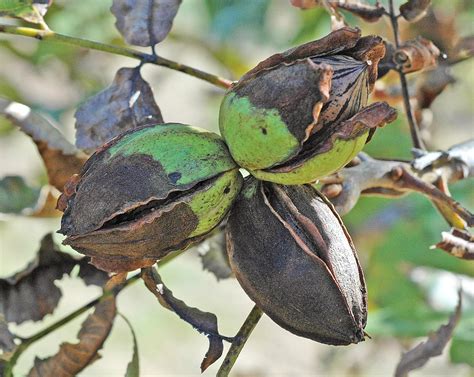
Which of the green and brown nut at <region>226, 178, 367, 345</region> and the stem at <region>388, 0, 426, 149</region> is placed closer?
the green and brown nut at <region>226, 178, 367, 345</region>

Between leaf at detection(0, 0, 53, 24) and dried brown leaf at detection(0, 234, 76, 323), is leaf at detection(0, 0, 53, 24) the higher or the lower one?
the higher one

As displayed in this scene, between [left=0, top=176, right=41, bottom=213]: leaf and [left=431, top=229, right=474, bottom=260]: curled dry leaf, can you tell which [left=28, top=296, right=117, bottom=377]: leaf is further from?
[left=431, top=229, right=474, bottom=260]: curled dry leaf

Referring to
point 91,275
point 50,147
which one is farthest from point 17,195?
point 91,275

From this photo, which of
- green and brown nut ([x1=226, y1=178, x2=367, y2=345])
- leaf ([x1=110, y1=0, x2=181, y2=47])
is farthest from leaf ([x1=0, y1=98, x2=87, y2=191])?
green and brown nut ([x1=226, y1=178, x2=367, y2=345])

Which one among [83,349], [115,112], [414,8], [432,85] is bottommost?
[83,349]

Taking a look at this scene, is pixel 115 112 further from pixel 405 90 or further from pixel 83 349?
pixel 405 90

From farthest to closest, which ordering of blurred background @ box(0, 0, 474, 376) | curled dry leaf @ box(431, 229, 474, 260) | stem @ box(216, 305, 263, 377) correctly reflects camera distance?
blurred background @ box(0, 0, 474, 376) → curled dry leaf @ box(431, 229, 474, 260) → stem @ box(216, 305, 263, 377)

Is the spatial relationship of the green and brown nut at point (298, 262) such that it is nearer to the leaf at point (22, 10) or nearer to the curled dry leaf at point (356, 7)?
the curled dry leaf at point (356, 7)
